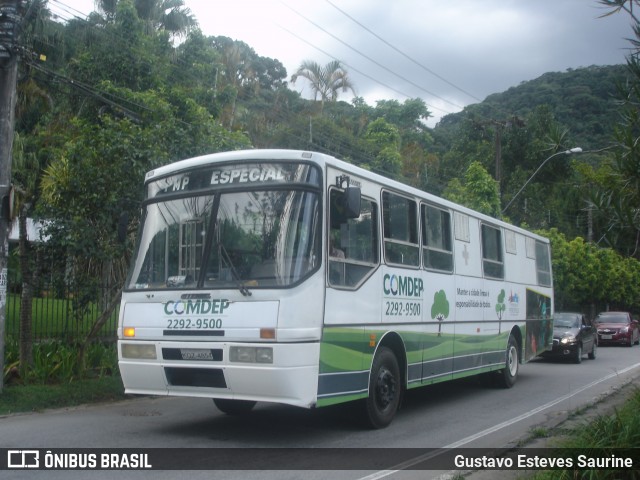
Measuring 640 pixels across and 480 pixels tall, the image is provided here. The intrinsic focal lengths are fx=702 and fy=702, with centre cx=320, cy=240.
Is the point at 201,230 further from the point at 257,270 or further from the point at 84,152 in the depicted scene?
the point at 84,152

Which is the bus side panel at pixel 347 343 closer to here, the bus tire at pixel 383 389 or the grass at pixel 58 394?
the bus tire at pixel 383 389

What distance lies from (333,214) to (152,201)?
2.47 meters

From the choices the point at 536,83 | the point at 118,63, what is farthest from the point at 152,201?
the point at 536,83

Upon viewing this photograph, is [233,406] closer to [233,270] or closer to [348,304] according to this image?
[348,304]

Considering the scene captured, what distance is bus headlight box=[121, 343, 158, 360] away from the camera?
830cm

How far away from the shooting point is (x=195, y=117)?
15.9 m

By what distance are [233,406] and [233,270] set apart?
9.73 ft

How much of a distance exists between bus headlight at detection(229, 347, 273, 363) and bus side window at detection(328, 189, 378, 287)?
1.19 meters

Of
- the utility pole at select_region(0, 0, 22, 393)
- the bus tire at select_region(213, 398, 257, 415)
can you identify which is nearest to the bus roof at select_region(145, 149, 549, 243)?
the utility pole at select_region(0, 0, 22, 393)

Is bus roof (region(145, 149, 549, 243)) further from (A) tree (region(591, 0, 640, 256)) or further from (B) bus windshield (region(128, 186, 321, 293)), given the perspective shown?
(A) tree (region(591, 0, 640, 256))

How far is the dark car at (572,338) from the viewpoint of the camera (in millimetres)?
20547

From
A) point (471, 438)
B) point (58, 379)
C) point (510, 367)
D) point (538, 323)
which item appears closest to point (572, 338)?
point (538, 323)

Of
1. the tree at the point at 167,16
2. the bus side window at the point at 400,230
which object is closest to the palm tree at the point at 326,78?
the tree at the point at 167,16

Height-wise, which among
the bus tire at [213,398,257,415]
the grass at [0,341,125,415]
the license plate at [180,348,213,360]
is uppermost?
the license plate at [180,348,213,360]
